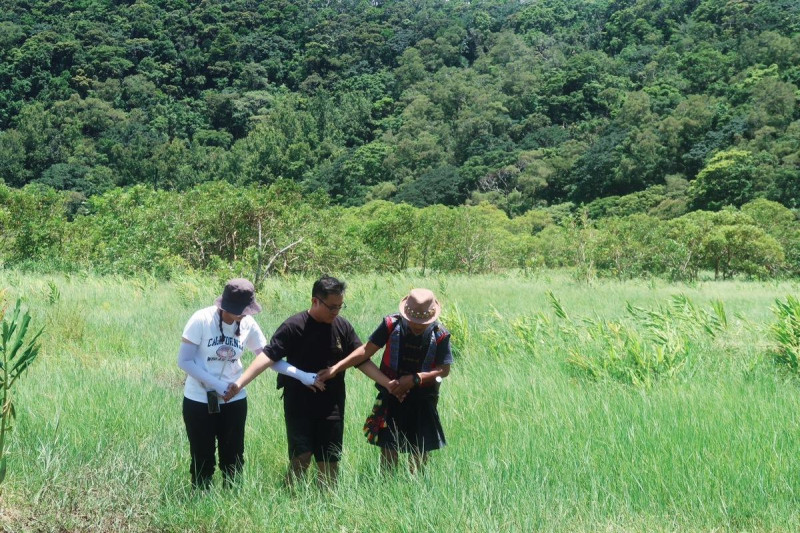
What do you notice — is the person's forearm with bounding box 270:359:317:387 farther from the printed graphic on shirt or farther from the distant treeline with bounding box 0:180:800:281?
the distant treeline with bounding box 0:180:800:281

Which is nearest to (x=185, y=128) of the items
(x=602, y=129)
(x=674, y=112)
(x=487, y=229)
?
(x=602, y=129)

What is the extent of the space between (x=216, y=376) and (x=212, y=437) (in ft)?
1.13

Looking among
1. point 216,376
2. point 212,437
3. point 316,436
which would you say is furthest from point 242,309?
point 316,436

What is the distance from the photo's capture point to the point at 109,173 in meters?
66.2

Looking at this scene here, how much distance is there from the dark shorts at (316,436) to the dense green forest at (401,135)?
35.1ft

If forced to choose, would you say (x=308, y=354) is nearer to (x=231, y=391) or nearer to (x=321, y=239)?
(x=231, y=391)

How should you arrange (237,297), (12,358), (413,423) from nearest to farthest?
(12,358), (237,297), (413,423)

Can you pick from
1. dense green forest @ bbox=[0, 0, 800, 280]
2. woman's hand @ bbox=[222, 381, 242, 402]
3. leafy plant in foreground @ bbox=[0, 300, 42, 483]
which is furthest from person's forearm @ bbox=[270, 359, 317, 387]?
dense green forest @ bbox=[0, 0, 800, 280]

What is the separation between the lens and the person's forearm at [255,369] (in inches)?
161

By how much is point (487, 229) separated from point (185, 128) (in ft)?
226

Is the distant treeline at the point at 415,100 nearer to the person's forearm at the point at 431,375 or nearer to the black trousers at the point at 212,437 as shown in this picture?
the person's forearm at the point at 431,375

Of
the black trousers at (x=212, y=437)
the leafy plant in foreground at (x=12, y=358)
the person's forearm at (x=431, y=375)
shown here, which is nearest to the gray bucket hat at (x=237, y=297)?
the black trousers at (x=212, y=437)

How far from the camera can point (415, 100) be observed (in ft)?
300

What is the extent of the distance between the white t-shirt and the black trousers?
0.07 m
